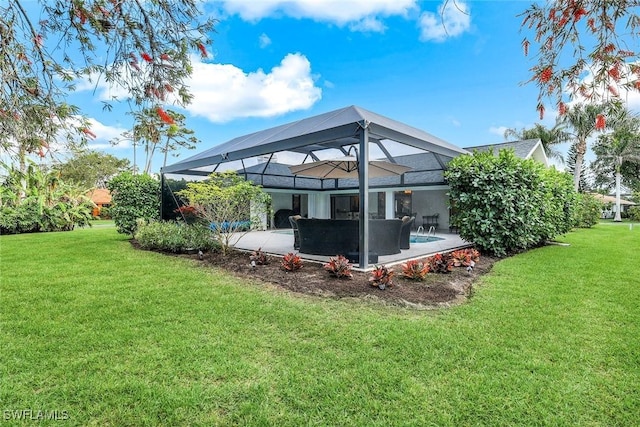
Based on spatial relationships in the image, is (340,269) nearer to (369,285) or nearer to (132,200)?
(369,285)

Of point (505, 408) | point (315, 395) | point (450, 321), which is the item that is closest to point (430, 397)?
point (505, 408)

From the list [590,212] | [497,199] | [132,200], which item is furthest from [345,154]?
[590,212]

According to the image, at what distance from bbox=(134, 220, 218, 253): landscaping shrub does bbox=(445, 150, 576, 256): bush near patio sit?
7.28 meters

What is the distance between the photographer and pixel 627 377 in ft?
9.61

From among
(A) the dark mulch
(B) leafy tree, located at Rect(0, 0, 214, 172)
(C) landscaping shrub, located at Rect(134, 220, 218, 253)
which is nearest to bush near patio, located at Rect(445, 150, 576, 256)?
(A) the dark mulch

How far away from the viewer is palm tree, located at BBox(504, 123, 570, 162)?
29328 millimetres

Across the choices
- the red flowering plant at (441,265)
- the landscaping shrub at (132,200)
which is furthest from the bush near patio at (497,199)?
the landscaping shrub at (132,200)

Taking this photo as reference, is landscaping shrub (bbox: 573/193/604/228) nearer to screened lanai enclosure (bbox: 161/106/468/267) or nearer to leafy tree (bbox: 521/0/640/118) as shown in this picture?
screened lanai enclosure (bbox: 161/106/468/267)

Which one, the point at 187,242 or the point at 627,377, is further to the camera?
the point at 187,242

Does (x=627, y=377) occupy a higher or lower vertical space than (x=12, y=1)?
lower

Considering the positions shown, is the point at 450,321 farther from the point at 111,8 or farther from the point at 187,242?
the point at 187,242

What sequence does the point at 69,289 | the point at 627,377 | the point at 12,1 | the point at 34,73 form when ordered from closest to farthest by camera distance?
1. the point at 627,377
2. the point at 12,1
3. the point at 34,73
4. the point at 69,289

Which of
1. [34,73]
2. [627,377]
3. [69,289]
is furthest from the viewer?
[69,289]

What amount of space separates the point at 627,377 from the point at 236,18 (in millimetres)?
5831
